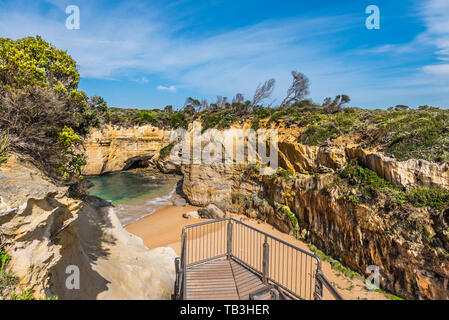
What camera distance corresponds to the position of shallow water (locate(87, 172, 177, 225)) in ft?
56.5

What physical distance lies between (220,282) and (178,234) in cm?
676

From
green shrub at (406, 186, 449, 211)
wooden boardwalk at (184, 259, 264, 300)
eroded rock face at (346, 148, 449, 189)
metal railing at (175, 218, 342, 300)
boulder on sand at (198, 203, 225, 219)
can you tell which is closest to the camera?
metal railing at (175, 218, 342, 300)

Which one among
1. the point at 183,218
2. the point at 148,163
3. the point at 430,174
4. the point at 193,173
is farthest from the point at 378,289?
the point at 148,163

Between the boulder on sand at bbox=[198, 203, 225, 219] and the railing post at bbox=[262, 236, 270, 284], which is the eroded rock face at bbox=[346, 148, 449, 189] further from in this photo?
the boulder on sand at bbox=[198, 203, 225, 219]

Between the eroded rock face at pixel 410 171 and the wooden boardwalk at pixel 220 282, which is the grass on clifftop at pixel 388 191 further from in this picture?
the wooden boardwalk at pixel 220 282

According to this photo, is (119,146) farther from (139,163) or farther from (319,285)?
(319,285)

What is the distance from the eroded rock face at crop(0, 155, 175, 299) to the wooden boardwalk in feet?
7.39

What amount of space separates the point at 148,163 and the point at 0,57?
29.1m

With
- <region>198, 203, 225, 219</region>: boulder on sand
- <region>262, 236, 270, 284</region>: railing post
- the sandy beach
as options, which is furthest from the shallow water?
<region>262, 236, 270, 284</region>: railing post

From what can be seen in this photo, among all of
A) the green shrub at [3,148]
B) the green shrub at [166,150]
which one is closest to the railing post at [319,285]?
the green shrub at [3,148]

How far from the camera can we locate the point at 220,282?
18.6 ft

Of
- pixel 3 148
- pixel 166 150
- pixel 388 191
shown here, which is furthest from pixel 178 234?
pixel 166 150

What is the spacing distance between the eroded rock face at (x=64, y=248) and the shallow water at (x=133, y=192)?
5.17 m
